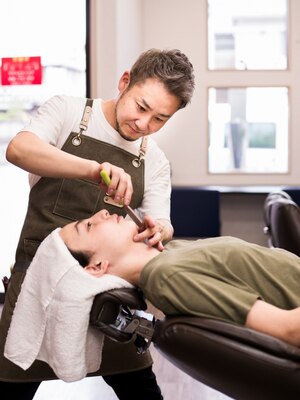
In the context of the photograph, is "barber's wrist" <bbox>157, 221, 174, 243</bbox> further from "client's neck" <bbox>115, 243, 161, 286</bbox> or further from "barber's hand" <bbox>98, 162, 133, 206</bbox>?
"barber's hand" <bbox>98, 162, 133, 206</bbox>

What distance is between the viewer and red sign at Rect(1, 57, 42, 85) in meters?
4.12

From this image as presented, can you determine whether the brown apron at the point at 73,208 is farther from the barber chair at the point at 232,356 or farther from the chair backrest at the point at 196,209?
the chair backrest at the point at 196,209

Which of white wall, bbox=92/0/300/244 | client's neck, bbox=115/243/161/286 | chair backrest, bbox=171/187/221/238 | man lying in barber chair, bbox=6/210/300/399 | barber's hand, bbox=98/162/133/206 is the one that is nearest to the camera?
man lying in barber chair, bbox=6/210/300/399

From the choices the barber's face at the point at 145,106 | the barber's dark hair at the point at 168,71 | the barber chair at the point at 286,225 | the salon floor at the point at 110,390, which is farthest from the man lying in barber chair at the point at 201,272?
the salon floor at the point at 110,390

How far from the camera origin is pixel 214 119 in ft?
16.4

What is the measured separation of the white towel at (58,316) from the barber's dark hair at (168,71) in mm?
478

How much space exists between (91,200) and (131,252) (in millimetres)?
251

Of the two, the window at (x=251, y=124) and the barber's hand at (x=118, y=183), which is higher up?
the window at (x=251, y=124)

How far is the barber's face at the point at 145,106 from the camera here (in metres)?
1.71

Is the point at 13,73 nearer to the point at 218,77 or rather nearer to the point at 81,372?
the point at 218,77

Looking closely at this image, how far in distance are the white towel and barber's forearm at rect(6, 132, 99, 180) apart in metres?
0.16

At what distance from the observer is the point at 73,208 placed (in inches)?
72.6

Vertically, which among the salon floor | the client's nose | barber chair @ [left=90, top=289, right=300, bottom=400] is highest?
the client's nose

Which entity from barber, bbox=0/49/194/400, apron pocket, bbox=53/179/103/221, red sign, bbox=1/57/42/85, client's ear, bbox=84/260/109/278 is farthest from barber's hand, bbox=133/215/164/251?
red sign, bbox=1/57/42/85
